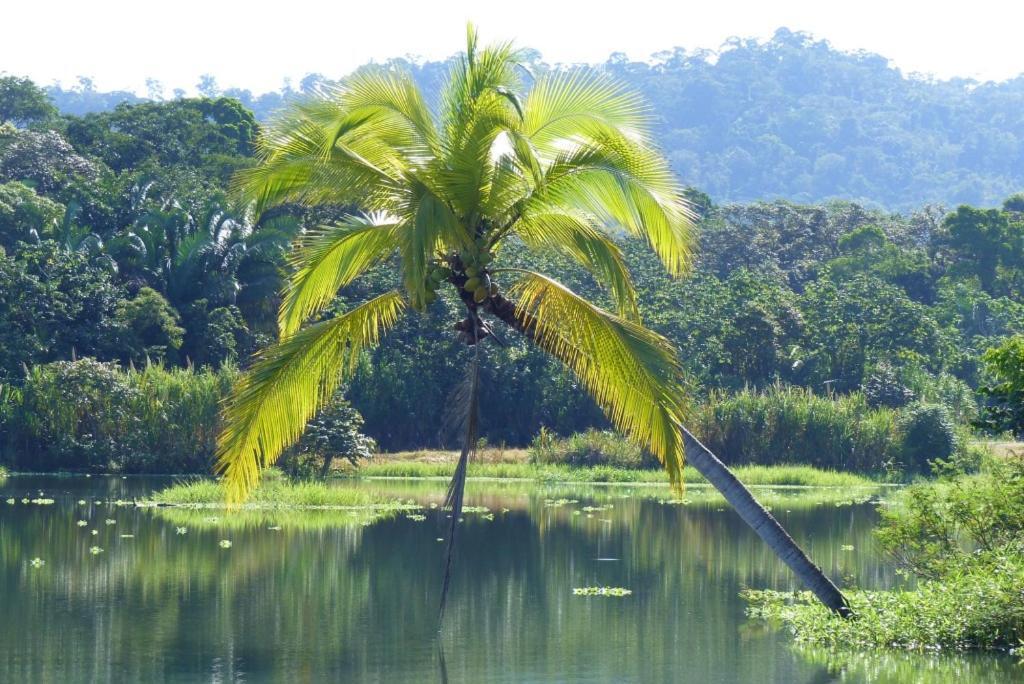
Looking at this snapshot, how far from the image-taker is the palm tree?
512 inches

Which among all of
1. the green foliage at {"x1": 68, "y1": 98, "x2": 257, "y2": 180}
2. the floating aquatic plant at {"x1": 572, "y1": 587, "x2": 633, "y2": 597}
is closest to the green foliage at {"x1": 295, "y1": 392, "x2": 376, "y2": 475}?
the floating aquatic plant at {"x1": 572, "y1": 587, "x2": 633, "y2": 597}

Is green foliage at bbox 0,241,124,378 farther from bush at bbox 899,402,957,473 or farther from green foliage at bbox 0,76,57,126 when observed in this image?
green foliage at bbox 0,76,57,126

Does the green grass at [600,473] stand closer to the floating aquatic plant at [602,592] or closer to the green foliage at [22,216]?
the green foliage at [22,216]

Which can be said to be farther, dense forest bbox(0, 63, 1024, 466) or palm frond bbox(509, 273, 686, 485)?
dense forest bbox(0, 63, 1024, 466)

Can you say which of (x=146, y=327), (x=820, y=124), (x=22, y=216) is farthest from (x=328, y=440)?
→ (x=820, y=124)

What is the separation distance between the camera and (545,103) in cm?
1400

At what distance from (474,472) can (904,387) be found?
14.5 meters

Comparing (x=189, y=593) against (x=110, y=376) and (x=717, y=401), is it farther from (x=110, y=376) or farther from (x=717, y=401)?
(x=717, y=401)

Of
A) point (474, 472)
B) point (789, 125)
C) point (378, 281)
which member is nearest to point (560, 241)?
point (474, 472)

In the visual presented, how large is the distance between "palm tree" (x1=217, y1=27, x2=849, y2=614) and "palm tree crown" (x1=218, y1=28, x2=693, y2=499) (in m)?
0.02

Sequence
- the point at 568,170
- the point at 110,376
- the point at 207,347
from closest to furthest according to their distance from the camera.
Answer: the point at 568,170 → the point at 110,376 → the point at 207,347

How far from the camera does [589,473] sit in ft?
126

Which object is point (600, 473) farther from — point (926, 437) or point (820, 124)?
point (820, 124)

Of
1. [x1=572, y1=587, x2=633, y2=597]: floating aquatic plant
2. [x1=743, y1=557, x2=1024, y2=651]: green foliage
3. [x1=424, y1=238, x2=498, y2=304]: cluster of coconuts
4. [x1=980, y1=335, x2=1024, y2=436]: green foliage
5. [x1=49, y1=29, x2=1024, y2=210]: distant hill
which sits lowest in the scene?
[x1=572, y1=587, x2=633, y2=597]: floating aquatic plant
